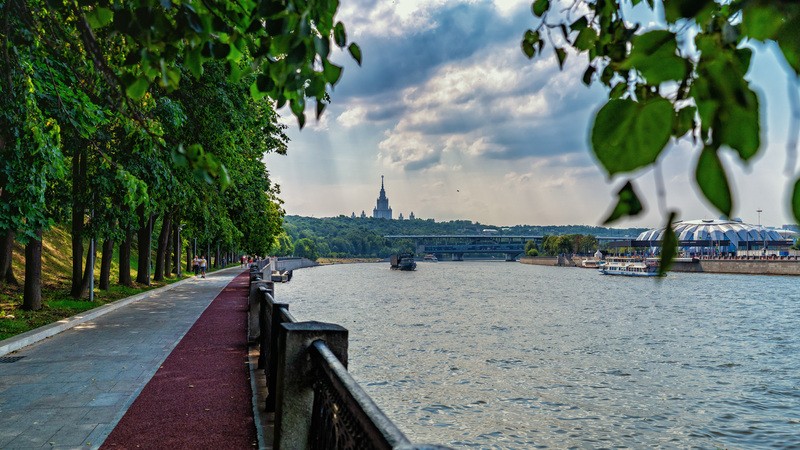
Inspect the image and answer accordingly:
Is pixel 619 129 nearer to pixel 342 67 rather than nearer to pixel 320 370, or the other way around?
pixel 342 67

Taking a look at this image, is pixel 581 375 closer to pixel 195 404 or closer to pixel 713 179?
pixel 195 404

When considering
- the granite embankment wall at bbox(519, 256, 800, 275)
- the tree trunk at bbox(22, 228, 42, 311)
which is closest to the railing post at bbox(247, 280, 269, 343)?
the tree trunk at bbox(22, 228, 42, 311)

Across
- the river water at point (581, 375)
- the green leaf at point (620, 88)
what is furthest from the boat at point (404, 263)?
the green leaf at point (620, 88)

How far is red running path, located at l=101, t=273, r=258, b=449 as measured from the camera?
21.9 feet

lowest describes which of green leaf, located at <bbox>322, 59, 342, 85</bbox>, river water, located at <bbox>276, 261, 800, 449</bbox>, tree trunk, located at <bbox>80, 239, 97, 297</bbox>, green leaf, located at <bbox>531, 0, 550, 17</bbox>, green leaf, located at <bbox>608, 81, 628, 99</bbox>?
river water, located at <bbox>276, 261, 800, 449</bbox>

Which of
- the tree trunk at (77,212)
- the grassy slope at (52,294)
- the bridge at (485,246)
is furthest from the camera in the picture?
the bridge at (485,246)

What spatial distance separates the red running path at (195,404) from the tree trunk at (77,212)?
8.02 metres

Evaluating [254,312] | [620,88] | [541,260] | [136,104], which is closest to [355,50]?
[620,88]

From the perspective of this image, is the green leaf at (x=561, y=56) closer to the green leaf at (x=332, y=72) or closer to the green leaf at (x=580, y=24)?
the green leaf at (x=580, y=24)

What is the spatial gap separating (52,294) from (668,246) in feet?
79.5

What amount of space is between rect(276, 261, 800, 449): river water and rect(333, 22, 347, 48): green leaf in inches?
334

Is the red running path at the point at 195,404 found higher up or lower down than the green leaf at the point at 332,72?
lower down

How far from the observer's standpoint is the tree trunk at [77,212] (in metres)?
18.8

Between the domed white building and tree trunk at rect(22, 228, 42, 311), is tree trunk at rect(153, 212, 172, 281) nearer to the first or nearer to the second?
tree trunk at rect(22, 228, 42, 311)
